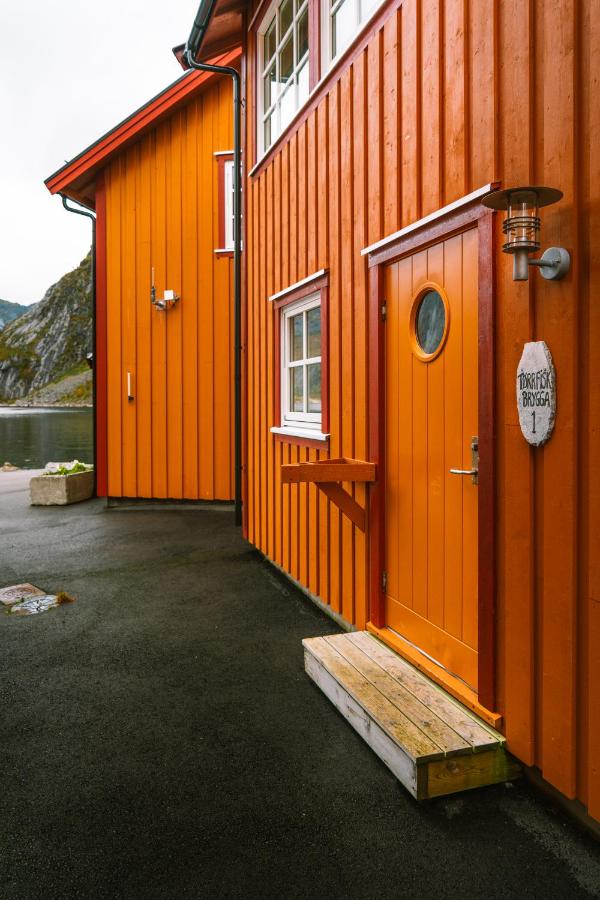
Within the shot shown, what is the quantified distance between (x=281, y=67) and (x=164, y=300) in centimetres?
442

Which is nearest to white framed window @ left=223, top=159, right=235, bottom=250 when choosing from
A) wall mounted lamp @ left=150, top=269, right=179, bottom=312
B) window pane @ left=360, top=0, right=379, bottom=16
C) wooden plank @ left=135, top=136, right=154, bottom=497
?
wall mounted lamp @ left=150, top=269, right=179, bottom=312

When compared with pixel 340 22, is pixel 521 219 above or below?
below

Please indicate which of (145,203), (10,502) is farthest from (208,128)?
(10,502)

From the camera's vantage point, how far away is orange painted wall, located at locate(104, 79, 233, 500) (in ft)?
30.7

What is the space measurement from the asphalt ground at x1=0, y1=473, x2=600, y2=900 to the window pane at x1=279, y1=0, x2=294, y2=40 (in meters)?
5.04

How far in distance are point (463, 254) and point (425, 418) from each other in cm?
85

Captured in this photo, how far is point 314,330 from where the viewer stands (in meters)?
5.11

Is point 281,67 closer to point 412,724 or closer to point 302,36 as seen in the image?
point 302,36

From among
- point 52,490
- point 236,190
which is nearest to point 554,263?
point 236,190

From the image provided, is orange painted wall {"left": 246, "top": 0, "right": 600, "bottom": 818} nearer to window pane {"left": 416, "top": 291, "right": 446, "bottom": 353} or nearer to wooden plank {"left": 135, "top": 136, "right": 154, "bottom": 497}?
window pane {"left": 416, "top": 291, "right": 446, "bottom": 353}

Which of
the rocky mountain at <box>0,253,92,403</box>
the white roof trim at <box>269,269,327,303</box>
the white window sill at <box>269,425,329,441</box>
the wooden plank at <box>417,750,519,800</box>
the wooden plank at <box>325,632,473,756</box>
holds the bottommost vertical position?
the wooden plank at <box>417,750,519,800</box>

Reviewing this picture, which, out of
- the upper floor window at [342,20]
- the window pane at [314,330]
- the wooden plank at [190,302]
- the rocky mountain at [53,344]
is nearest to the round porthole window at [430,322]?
the window pane at [314,330]

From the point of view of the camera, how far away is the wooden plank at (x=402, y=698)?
8.50ft

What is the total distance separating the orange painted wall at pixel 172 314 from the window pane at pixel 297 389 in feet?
12.9
